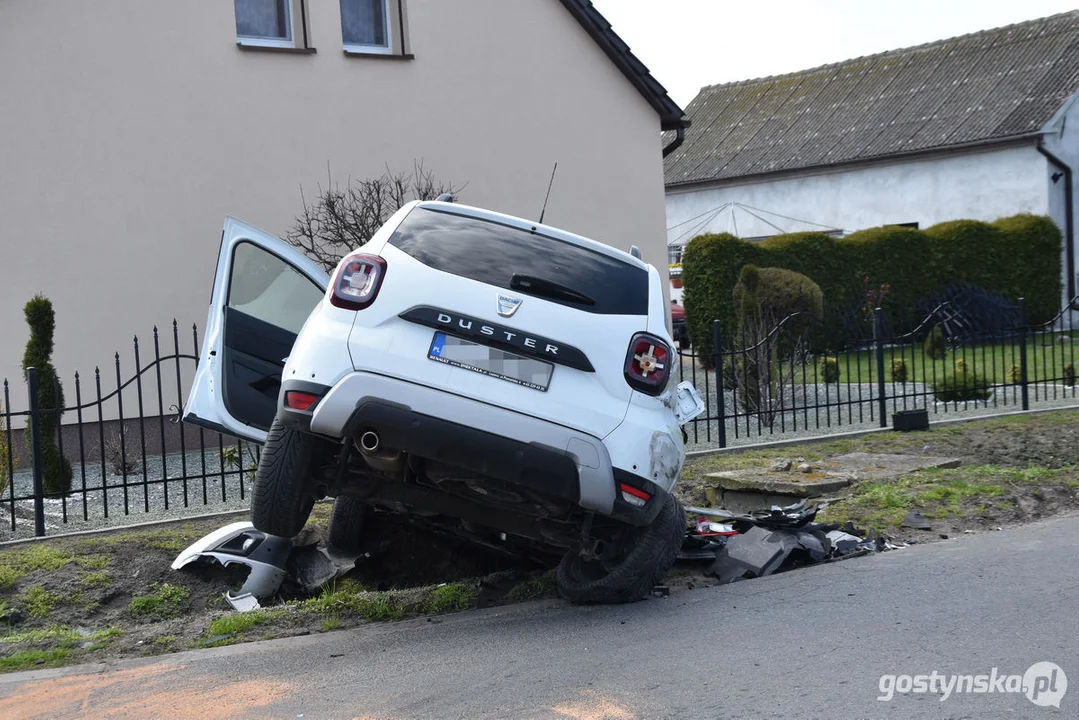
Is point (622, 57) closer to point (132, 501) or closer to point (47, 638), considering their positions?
point (132, 501)

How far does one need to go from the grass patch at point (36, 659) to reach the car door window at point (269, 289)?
9.17 ft

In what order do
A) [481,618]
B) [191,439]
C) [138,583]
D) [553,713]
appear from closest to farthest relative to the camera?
[553,713] → [481,618] → [138,583] → [191,439]

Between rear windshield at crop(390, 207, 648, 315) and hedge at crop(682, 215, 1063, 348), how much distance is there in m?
13.9

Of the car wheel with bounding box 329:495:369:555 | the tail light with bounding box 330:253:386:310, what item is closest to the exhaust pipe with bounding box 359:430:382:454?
the tail light with bounding box 330:253:386:310

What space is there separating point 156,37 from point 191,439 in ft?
15.6

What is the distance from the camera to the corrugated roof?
3022 cm

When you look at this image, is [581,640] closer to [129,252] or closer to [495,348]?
[495,348]

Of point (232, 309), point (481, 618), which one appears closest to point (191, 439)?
point (232, 309)

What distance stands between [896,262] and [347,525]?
19.0 meters

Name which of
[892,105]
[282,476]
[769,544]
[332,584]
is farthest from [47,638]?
[892,105]

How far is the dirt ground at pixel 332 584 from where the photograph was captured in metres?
6.00

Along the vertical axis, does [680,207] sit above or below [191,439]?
above

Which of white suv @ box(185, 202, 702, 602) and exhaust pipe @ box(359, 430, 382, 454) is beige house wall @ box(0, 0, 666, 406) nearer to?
white suv @ box(185, 202, 702, 602)

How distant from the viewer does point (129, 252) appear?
45.7 ft
